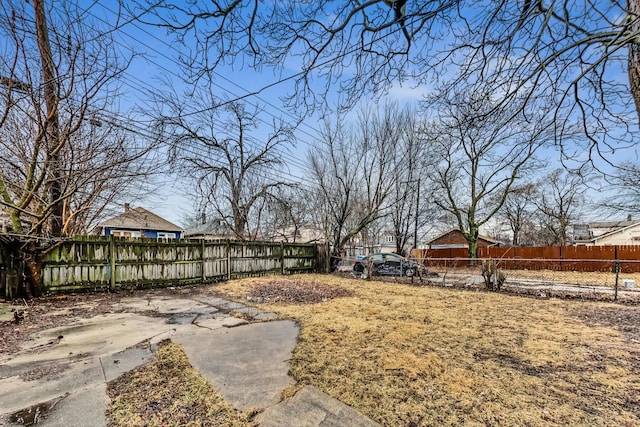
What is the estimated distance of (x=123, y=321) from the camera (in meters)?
4.43

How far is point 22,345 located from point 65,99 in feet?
12.4

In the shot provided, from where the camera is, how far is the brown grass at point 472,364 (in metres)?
2.12

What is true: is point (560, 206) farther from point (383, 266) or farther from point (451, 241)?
point (383, 266)

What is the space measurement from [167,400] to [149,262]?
6514mm

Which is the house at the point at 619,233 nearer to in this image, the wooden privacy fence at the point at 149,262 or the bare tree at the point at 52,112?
the wooden privacy fence at the point at 149,262

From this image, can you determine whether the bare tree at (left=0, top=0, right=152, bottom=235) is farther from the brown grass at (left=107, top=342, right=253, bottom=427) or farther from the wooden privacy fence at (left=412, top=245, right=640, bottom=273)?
the wooden privacy fence at (left=412, top=245, right=640, bottom=273)

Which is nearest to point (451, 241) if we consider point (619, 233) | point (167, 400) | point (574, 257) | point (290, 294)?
point (619, 233)

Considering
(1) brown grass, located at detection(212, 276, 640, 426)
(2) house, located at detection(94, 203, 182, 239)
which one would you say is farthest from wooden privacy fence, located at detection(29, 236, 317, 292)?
(2) house, located at detection(94, 203, 182, 239)

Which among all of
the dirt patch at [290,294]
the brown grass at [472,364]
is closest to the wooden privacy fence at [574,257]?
the dirt patch at [290,294]

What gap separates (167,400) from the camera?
7.08 ft

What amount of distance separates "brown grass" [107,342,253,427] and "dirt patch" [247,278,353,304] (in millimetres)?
3556

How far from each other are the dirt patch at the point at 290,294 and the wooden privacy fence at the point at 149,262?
2.06 metres

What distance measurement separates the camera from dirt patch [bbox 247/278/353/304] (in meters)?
6.31

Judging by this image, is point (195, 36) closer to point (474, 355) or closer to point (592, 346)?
point (474, 355)
